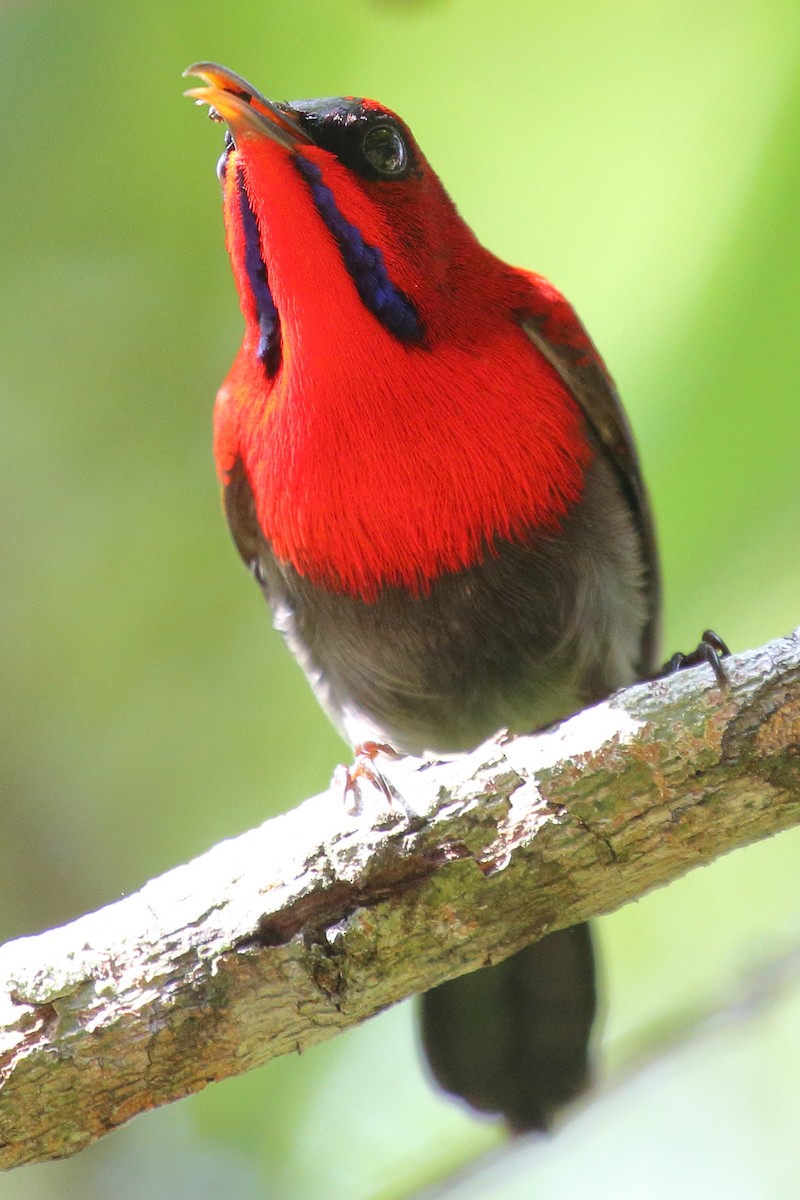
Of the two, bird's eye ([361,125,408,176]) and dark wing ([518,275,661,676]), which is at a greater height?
bird's eye ([361,125,408,176])

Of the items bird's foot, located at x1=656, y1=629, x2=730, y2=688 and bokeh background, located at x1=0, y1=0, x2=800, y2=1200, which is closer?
bird's foot, located at x1=656, y1=629, x2=730, y2=688

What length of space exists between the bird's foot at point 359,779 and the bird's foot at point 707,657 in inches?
25.4

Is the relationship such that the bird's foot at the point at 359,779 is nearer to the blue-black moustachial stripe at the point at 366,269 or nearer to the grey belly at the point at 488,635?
the grey belly at the point at 488,635

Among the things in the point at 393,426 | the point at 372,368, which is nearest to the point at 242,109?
the point at 372,368

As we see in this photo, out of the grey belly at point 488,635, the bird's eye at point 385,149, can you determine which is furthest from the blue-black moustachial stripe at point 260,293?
the grey belly at point 488,635

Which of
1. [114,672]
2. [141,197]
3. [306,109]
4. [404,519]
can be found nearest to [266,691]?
[114,672]

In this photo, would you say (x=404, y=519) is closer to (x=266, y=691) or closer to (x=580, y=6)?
(x=580, y=6)

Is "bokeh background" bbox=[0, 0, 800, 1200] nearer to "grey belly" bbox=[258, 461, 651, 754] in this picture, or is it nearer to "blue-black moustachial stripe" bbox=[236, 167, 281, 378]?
"grey belly" bbox=[258, 461, 651, 754]

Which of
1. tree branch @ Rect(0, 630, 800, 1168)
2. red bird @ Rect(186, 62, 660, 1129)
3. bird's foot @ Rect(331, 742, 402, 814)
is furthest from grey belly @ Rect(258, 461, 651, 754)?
tree branch @ Rect(0, 630, 800, 1168)

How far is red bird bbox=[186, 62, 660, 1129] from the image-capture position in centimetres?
322

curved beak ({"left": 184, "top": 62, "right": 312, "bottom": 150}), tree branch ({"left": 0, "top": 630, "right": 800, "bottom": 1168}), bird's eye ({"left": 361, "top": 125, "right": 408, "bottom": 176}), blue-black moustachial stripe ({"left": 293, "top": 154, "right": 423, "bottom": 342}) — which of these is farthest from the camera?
bird's eye ({"left": 361, "top": 125, "right": 408, "bottom": 176})

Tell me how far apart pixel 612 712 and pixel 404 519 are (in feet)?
2.78

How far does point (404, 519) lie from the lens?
330 cm

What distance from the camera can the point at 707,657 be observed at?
8.97 feet
